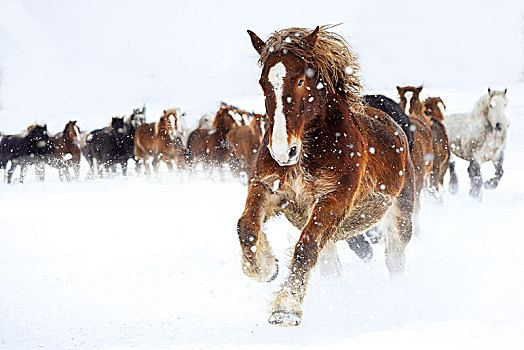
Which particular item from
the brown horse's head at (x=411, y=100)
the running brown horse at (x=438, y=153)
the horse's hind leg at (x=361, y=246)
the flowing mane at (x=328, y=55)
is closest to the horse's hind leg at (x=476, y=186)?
the running brown horse at (x=438, y=153)

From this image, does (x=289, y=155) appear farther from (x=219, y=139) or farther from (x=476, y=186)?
(x=219, y=139)

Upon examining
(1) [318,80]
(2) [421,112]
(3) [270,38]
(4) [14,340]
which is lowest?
(4) [14,340]

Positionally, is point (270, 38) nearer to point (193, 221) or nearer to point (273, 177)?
Result: point (273, 177)

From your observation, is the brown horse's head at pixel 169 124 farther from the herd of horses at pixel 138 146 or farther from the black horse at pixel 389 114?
the black horse at pixel 389 114

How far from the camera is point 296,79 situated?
3.28 metres

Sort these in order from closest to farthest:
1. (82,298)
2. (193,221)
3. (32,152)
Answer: (82,298) → (193,221) → (32,152)

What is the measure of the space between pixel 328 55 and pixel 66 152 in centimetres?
1804

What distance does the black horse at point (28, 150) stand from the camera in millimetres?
19516

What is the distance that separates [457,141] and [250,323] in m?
10.4

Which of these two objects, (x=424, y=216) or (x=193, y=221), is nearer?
(x=193, y=221)

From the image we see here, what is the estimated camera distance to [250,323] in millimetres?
4070

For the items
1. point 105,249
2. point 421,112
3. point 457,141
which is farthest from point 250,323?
point 457,141

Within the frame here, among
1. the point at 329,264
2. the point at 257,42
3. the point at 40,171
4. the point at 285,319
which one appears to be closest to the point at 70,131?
the point at 40,171

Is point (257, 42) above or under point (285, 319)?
above
